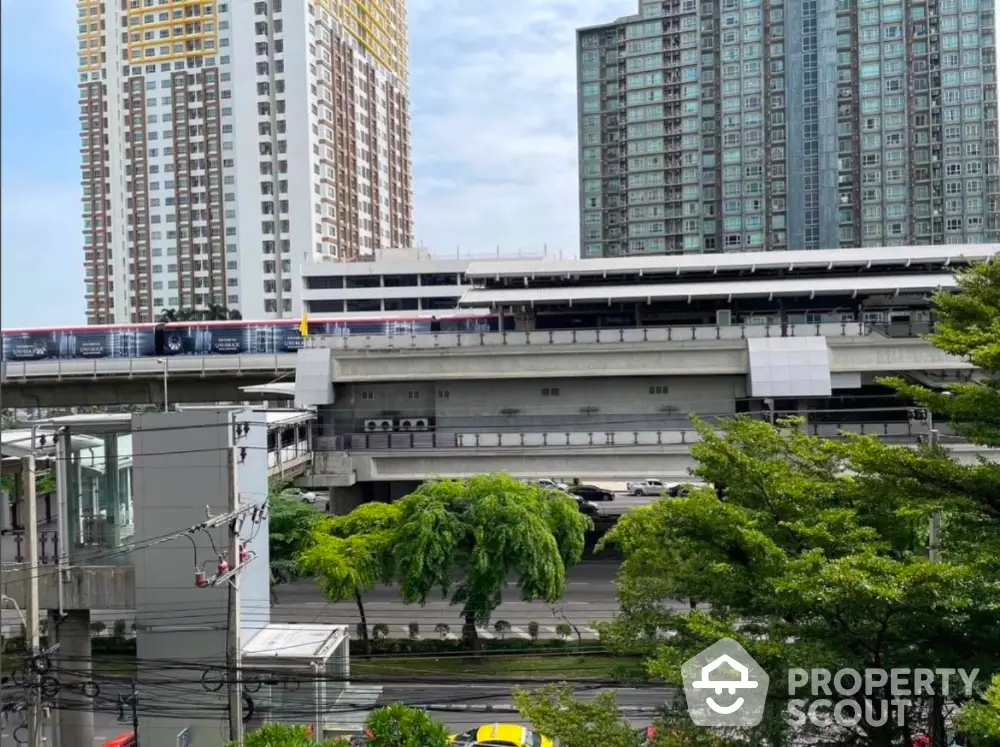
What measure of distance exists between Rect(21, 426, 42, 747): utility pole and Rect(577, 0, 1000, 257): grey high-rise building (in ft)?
231

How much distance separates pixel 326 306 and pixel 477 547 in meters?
52.9

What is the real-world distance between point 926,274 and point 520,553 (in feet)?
65.1

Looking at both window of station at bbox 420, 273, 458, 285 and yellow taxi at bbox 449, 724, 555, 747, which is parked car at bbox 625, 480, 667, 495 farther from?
window of station at bbox 420, 273, 458, 285

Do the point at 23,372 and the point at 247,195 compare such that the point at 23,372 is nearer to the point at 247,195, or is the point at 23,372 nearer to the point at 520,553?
the point at 520,553

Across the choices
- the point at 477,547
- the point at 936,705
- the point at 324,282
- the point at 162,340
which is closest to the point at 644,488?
the point at 162,340

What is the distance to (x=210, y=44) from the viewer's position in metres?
79.9

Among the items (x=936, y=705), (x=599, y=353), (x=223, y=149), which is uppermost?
(x=223, y=149)

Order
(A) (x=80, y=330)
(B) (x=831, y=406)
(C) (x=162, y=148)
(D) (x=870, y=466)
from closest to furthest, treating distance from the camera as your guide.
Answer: (D) (x=870, y=466) < (B) (x=831, y=406) < (A) (x=80, y=330) < (C) (x=162, y=148)

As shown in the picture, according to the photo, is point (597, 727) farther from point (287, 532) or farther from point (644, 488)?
point (644, 488)

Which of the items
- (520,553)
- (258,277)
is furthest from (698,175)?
(520,553)

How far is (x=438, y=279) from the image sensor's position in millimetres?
69562

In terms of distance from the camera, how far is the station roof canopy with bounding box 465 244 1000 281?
103 ft

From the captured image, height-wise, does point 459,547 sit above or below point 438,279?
below

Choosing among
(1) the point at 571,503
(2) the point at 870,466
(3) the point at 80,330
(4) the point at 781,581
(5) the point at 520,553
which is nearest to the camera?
(4) the point at 781,581
